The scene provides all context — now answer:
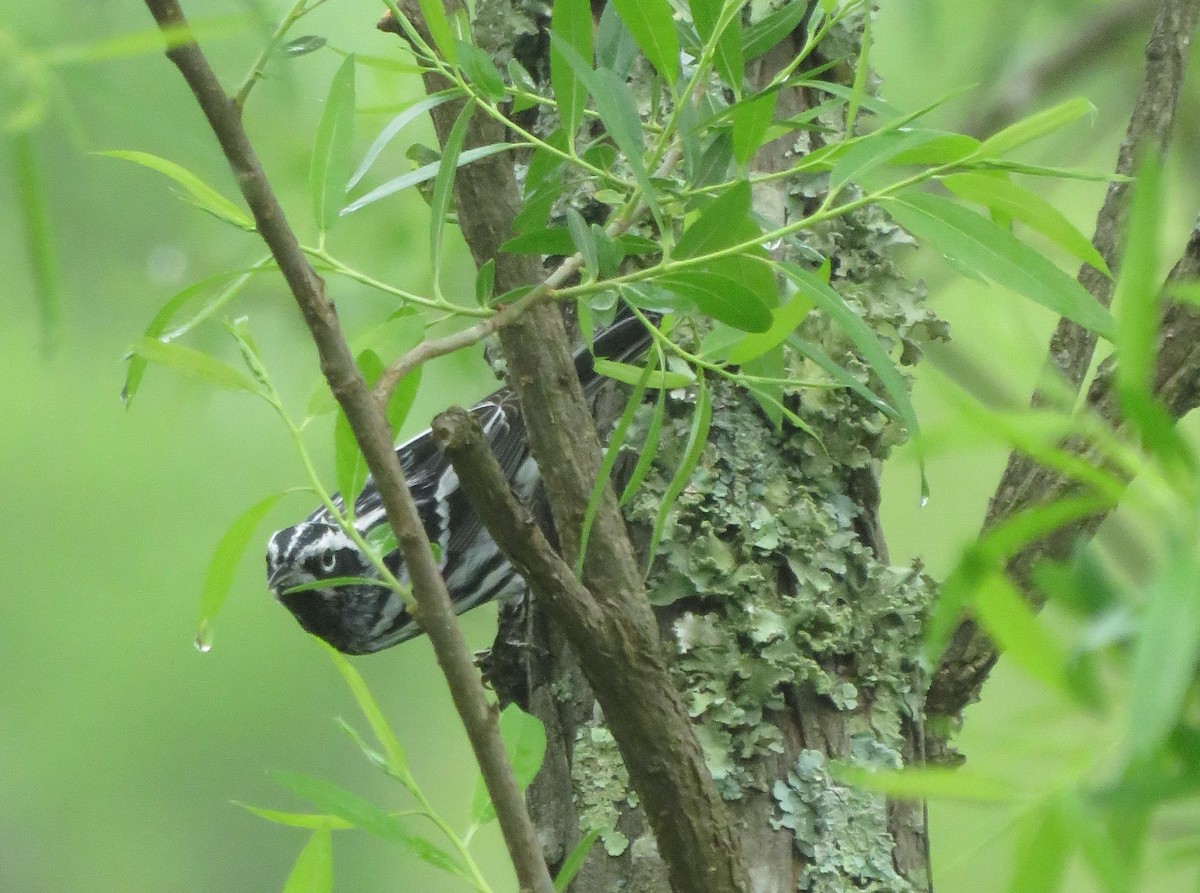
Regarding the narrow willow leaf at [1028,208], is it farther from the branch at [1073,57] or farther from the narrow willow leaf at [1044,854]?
the branch at [1073,57]

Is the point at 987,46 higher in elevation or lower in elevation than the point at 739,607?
higher

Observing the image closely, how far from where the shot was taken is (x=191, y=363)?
45cm

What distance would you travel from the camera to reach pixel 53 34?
0.33 meters

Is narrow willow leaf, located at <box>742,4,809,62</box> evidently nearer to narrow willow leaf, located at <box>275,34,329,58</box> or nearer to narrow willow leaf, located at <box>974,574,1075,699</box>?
narrow willow leaf, located at <box>275,34,329,58</box>

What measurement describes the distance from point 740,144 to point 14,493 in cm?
153

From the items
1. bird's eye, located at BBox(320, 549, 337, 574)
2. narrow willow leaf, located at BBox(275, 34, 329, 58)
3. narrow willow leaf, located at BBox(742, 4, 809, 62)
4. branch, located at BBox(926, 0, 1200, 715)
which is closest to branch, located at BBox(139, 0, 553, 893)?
narrow willow leaf, located at BBox(275, 34, 329, 58)

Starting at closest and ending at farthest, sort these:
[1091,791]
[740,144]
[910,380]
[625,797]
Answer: [1091,791] < [740,144] < [625,797] < [910,380]

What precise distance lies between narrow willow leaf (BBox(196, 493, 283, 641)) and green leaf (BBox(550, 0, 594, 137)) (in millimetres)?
192

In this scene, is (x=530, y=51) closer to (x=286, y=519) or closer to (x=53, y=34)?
(x=53, y=34)

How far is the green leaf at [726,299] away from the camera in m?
0.44

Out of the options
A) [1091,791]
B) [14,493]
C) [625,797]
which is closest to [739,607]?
[625,797]

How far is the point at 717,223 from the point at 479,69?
0.37 ft

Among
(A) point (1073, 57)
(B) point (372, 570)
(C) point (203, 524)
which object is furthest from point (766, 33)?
(C) point (203, 524)

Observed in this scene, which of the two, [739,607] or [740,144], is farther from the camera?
[739,607]
